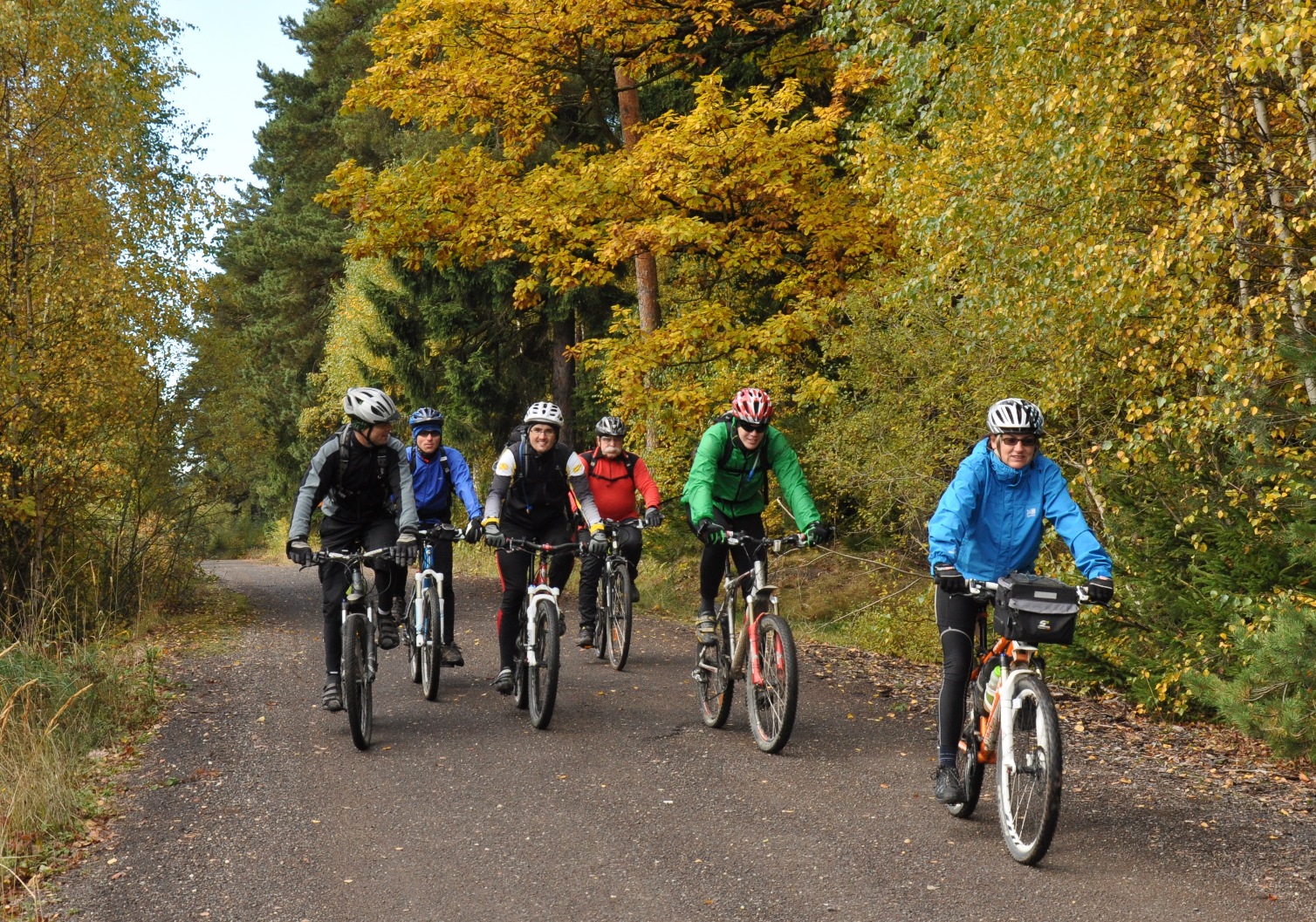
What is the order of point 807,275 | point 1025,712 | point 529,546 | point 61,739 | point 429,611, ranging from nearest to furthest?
point 1025,712
point 61,739
point 529,546
point 429,611
point 807,275

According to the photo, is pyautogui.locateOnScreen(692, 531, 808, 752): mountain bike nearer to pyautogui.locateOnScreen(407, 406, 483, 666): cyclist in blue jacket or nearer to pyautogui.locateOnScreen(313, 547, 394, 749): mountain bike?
pyautogui.locateOnScreen(313, 547, 394, 749): mountain bike

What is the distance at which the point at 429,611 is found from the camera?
8.95m

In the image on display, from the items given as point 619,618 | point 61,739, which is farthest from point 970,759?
point 61,739

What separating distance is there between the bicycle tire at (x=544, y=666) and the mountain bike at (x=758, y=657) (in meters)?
0.99

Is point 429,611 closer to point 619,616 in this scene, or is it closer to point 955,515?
point 619,616

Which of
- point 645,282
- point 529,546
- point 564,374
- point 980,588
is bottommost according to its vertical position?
point 980,588

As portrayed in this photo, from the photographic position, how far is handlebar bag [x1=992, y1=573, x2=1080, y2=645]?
5.16 metres

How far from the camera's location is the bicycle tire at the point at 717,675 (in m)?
7.81

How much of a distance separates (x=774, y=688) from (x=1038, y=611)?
7.55ft

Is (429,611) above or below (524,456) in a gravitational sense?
below

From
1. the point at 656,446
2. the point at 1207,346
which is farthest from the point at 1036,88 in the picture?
the point at 656,446

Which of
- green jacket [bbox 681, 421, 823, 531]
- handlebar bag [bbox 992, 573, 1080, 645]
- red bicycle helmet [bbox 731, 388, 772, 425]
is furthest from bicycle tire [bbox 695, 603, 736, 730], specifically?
handlebar bag [bbox 992, 573, 1080, 645]

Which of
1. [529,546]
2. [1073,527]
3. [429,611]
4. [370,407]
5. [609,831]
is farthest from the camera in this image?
[429,611]

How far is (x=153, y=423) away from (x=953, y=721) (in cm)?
1164
